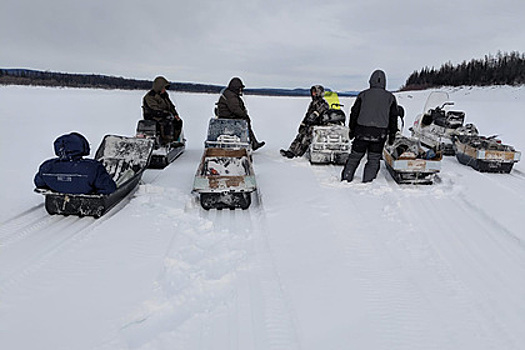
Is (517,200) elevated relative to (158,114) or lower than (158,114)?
lower

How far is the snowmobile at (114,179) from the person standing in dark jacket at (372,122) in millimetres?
2975

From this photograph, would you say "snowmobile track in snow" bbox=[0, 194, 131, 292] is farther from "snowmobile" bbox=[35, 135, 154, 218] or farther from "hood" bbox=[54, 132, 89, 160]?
"hood" bbox=[54, 132, 89, 160]

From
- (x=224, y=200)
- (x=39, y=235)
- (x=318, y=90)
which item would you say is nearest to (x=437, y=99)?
(x=318, y=90)

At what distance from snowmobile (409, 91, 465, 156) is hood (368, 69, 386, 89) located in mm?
2498

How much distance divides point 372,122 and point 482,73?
41637mm

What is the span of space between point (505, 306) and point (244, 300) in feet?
5.94

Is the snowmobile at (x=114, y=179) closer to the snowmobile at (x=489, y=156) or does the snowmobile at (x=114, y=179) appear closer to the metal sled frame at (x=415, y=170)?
the metal sled frame at (x=415, y=170)

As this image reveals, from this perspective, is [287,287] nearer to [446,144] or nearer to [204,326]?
[204,326]

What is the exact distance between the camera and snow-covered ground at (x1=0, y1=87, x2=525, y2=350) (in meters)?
2.32

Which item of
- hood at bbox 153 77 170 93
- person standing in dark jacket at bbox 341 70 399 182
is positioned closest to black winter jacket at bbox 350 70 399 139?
person standing in dark jacket at bbox 341 70 399 182

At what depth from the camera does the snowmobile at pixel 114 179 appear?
157 inches

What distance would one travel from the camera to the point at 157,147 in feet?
21.4

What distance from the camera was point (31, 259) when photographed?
10.4 ft

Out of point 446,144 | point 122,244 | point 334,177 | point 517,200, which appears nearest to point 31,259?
point 122,244
